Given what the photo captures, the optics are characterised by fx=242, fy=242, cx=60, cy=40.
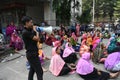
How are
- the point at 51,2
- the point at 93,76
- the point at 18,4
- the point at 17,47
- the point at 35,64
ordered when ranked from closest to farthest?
the point at 35,64, the point at 93,76, the point at 17,47, the point at 18,4, the point at 51,2

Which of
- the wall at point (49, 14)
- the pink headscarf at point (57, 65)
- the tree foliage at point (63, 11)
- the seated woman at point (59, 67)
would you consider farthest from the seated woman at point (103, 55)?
the wall at point (49, 14)

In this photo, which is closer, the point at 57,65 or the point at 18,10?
the point at 57,65

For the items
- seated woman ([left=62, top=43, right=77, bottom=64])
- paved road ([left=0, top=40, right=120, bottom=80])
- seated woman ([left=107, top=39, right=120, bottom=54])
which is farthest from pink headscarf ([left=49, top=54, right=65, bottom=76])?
seated woman ([left=107, top=39, right=120, bottom=54])

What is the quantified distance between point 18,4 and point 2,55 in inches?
329

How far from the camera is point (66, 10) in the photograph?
21656mm

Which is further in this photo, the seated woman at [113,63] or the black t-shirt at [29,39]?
the seated woman at [113,63]

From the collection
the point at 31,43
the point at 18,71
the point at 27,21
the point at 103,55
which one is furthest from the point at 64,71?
the point at 27,21

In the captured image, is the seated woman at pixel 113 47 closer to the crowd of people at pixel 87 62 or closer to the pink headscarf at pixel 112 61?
the crowd of people at pixel 87 62

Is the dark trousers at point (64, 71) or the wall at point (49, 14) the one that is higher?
the wall at point (49, 14)

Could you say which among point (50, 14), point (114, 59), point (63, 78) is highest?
point (50, 14)

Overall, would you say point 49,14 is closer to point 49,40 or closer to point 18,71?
point 49,40

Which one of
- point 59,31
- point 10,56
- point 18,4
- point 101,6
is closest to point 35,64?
point 10,56

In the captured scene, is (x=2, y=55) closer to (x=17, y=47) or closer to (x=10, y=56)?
(x=10, y=56)

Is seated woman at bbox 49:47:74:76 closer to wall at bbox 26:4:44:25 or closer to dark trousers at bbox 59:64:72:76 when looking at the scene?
dark trousers at bbox 59:64:72:76
